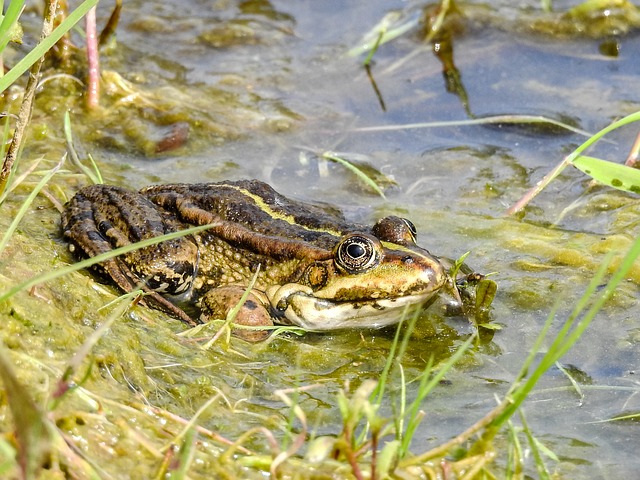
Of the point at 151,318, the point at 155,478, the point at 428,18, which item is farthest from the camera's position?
the point at 428,18

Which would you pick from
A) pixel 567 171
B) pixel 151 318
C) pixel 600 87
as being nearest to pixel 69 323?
pixel 151 318

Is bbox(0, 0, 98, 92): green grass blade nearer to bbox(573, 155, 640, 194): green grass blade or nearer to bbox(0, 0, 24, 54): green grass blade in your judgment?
bbox(0, 0, 24, 54): green grass blade

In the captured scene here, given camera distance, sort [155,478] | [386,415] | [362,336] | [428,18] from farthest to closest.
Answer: [428,18] → [362,336] → [386,415] → [155,478]

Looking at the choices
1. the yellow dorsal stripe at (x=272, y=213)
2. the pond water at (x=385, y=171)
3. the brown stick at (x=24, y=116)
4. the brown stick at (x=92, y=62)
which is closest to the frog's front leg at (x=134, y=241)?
the pond water at (x=385, y=171)

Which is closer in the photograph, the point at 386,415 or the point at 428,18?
the point at 386,415

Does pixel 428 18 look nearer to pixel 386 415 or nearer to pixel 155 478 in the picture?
pixel 386 415

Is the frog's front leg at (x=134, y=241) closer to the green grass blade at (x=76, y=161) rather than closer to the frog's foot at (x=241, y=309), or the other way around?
the frog's foot at (x=241, y=309)

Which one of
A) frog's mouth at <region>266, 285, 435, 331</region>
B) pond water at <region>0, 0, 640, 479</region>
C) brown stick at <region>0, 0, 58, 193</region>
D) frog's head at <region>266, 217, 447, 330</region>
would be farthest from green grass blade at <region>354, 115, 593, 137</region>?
brown stick at <region>0, 0, 58, 193</region>
